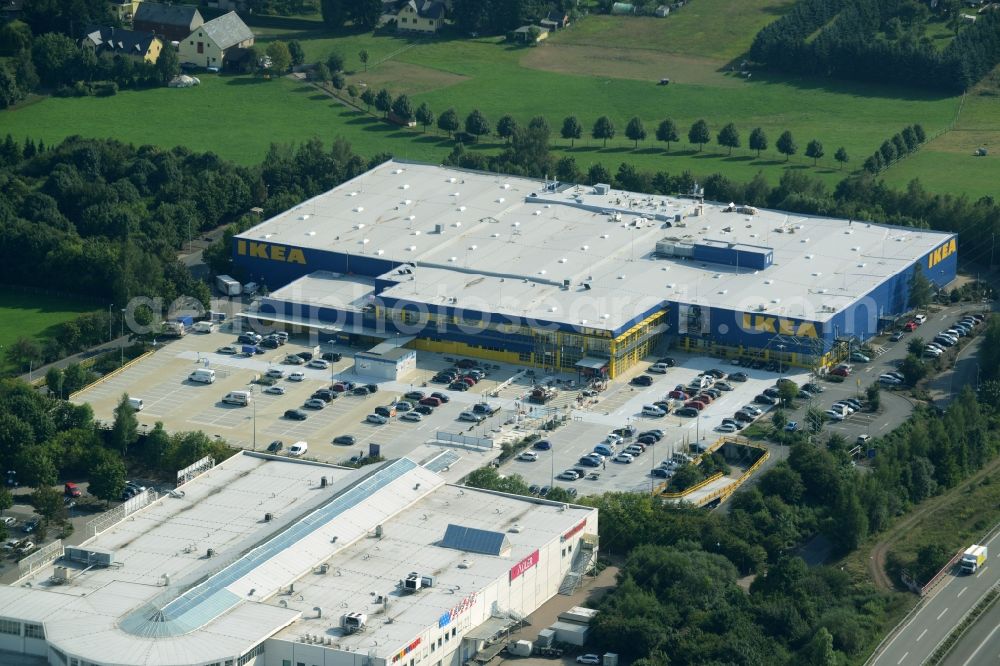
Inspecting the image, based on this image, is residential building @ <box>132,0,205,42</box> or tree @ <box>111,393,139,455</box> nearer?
tree @ <box>111,393,139,455</box>

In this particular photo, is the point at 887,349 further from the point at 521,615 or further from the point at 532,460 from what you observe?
the point at 521,615

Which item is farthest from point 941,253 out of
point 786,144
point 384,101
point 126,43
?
point 126,43

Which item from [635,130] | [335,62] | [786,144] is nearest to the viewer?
[786,144]

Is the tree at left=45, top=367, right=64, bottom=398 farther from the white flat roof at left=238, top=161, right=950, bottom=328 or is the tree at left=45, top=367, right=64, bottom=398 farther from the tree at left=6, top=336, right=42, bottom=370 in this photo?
the white flat roof at left=238, top=161, right=950, bottom=328

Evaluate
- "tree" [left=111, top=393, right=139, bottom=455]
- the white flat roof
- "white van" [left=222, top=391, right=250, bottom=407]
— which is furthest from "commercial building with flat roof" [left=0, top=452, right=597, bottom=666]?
the white flat roof

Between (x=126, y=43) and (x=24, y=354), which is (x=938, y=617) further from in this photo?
(x=126, y=43)

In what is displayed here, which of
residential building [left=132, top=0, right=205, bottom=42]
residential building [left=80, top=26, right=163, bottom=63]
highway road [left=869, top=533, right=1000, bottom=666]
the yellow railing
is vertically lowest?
highway road [left=869, top=533, right=1000, bottom=666]

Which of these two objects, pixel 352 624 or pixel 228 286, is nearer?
pixel 352 624
